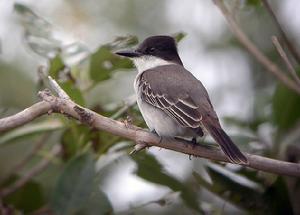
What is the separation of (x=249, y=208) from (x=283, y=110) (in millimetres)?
596

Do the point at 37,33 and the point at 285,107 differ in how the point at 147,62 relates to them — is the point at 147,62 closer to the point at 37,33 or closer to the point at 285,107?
the point at 37,33

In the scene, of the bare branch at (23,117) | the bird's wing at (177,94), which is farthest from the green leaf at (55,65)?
the bare branch at (23,117)

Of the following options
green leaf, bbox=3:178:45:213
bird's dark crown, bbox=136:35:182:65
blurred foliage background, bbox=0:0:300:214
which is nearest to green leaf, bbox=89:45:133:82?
blurred foliage background, bbox=0:0:300:214

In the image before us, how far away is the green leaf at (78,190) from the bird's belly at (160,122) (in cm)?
37

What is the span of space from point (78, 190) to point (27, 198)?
0.44 m

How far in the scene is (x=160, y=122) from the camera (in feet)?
12.1

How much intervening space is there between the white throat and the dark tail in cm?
89

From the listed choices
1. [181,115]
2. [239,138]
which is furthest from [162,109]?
[239,138]

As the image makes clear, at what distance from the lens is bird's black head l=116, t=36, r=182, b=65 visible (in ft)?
14.2

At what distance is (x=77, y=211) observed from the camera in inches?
144

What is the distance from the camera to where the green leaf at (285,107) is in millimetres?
3941

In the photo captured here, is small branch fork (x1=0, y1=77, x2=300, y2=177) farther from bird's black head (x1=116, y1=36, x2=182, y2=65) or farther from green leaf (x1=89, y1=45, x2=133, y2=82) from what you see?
bird's black head (x1=116, y1=36, x2=182, y2=65)

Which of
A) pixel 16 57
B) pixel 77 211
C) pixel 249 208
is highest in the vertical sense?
pixel 16 57

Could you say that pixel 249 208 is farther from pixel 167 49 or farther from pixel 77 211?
pixel 167 49
